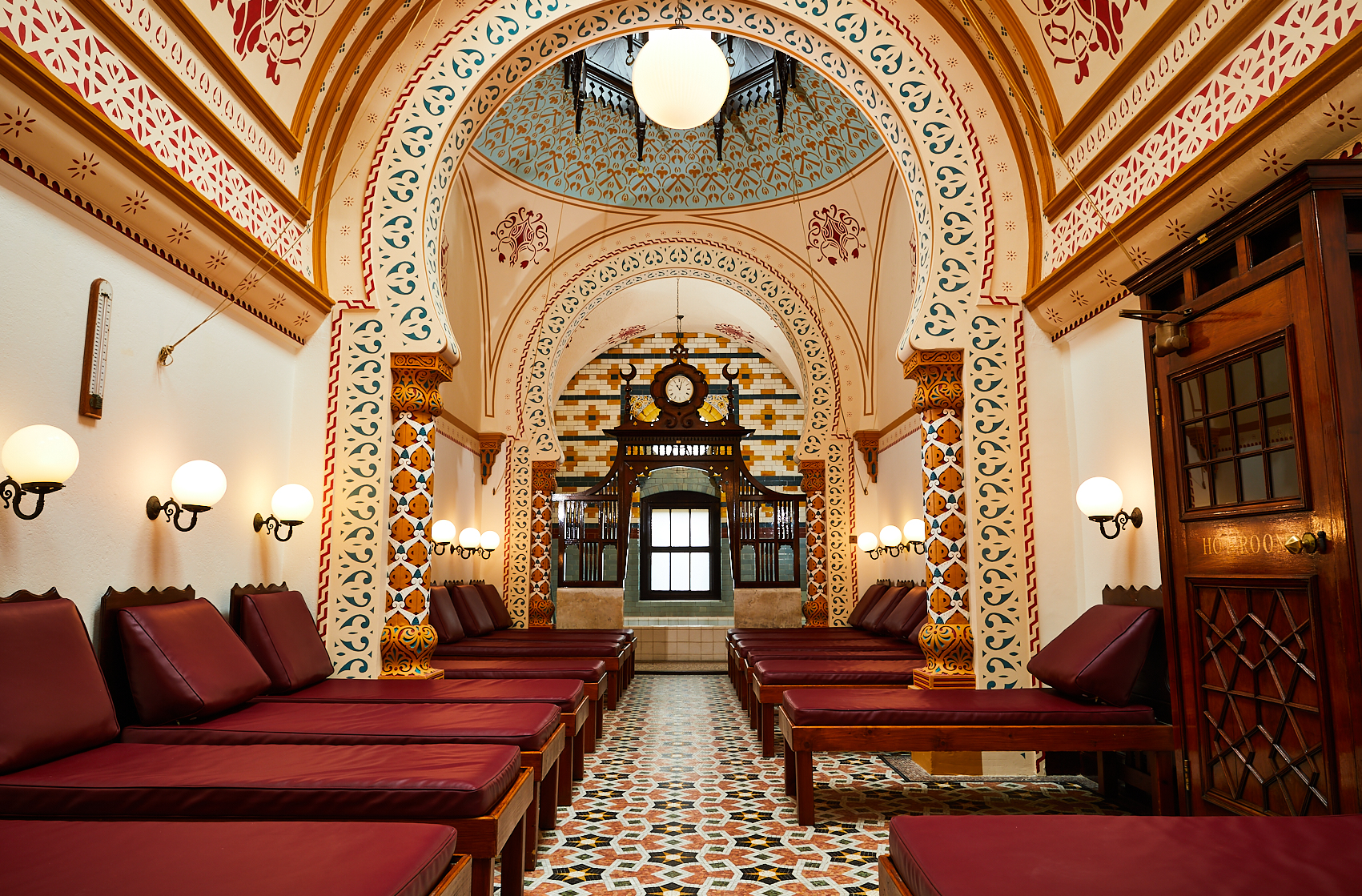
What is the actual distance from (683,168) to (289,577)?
8067 mm

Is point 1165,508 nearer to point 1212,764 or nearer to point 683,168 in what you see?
point 1212,764

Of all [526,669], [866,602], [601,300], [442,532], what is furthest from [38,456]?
[866,602]

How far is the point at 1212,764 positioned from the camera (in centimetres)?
385

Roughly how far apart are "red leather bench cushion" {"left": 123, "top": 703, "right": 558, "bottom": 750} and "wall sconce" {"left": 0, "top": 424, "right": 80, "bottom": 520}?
1205 mm

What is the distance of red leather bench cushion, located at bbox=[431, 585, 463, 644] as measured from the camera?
846 centimetres

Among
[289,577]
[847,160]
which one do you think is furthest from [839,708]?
[847,160]

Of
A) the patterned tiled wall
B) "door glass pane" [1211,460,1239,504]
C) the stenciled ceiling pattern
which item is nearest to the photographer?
"door glass pane" [1211,460,1239,504]

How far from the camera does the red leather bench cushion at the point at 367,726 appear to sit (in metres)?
3.76

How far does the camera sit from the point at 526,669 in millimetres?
6270

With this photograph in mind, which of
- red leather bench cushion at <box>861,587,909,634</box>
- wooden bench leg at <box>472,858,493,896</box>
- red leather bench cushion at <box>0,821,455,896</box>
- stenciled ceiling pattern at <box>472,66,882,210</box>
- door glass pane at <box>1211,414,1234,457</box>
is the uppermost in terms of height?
stenciled ceiling pattern at <box>472,66,882,210</box>

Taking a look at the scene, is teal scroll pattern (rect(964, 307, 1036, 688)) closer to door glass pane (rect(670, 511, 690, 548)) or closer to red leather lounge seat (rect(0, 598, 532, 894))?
red leather lounge seat (rect(0, 598, 532, 894))

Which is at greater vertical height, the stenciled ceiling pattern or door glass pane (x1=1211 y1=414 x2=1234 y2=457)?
the stenciled ceiling pattern

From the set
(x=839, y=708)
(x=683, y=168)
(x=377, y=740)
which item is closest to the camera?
(x=377, y=740)

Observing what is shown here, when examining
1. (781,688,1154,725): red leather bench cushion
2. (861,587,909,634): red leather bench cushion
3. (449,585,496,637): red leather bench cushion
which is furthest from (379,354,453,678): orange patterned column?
(861,587,909,634): red leather bench cushion
